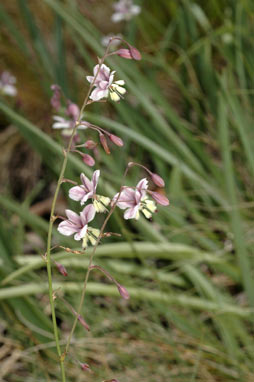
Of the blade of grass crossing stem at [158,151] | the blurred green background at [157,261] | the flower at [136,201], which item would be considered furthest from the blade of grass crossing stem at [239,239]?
the flower at [136,201]

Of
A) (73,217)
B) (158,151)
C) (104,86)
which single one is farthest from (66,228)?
(158,151)

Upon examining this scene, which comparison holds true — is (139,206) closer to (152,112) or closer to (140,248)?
(140,248)

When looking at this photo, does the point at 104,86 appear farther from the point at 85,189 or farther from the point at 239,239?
the point at 239,239

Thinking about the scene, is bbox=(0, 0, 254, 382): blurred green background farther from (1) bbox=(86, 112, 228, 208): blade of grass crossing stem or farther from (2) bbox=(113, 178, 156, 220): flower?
(2) bbox=(113, 178, 156, 220): flower

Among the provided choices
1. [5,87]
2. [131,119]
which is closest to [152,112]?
[131,119]

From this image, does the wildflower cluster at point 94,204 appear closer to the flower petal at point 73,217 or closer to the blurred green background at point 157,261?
the flower petal at point 73,217
